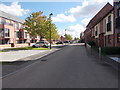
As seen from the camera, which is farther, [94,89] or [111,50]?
[111,50]

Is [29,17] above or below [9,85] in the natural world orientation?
above

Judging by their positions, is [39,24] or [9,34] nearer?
[39,24]

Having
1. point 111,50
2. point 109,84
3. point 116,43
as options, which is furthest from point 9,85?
point 116,43

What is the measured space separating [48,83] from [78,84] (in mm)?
1227

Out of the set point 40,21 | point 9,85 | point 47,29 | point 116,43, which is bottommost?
point 9,85

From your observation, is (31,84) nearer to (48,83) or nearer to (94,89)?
(48,83)

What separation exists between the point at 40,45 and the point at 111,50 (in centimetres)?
2116

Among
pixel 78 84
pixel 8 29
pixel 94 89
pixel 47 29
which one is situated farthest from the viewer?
pixel 8 29

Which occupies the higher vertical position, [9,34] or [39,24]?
[39,24]

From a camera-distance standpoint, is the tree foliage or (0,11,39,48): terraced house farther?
(0,11,39,48): terraced house

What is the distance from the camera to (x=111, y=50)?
1424 cm

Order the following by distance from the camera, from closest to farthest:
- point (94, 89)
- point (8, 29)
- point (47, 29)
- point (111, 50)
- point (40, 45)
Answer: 1. point (94, 89)
2. point (111, 50)
3. point (47, 29)
4. point (40, 45)
5. point (8, 29)

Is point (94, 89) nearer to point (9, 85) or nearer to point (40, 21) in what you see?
point (9, 85)

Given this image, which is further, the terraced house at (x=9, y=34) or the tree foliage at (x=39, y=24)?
the terraced house at (x=9, y=34)
